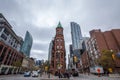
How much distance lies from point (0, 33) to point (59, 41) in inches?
1148

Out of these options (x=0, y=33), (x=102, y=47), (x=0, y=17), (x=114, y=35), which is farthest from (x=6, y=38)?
(x=114, y=35)

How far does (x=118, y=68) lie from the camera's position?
4947 centimetres

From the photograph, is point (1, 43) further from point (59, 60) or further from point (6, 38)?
point (59, 60)

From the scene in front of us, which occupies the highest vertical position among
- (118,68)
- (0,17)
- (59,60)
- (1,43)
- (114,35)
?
(0,17)

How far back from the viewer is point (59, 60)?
2048 inches

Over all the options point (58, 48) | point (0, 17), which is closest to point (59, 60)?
point (58, 48)

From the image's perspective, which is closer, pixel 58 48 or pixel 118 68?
pixel 118 68

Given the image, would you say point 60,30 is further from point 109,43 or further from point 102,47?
point 109,43

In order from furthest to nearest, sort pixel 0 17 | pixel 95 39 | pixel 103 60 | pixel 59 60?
pixel 95 39 < pixel 59 60 < pixel 0 17 < pixel 103 60

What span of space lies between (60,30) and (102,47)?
2602 cm

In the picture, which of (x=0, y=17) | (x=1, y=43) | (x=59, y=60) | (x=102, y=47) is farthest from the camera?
(x=102, y=47)

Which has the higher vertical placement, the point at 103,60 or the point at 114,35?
the point at 114,35

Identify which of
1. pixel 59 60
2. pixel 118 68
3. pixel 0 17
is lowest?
pixel 118 68

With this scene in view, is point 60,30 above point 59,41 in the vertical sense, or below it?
above
